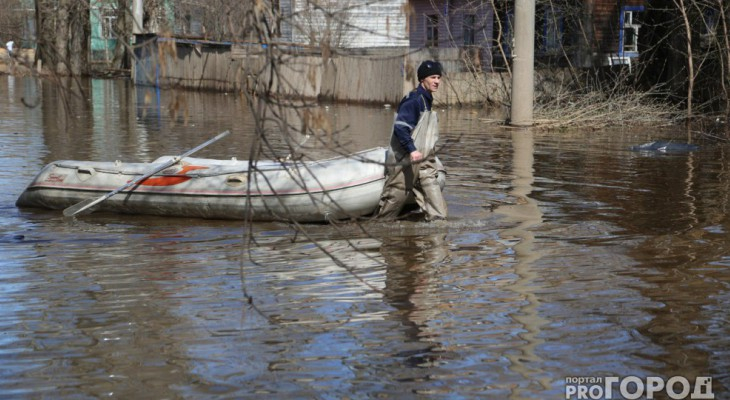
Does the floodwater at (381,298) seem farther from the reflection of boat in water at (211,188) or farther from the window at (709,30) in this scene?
the window at (709,30)

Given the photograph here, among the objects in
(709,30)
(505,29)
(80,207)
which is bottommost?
(80,207)

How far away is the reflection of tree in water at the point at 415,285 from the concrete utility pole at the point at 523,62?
39.2 ft

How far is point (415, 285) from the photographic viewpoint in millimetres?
8094

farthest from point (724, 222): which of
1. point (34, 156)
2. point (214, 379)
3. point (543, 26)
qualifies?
point (543, 26)

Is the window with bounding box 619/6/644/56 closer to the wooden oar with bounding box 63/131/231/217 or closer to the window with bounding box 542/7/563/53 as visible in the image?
the window with bounding box 542/7/563/53

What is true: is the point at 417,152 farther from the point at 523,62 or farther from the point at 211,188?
the point at 523,62

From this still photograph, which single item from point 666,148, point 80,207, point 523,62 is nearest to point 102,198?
point 80,207

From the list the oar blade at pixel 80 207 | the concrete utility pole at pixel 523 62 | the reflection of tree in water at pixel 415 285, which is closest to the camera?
the reflection of tree in water at pixel 415 285

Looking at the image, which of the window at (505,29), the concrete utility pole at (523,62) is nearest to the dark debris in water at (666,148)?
the concrete utility pole at (523,62)

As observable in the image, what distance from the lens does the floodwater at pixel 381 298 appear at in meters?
5.85

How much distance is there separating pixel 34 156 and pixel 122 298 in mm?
9646

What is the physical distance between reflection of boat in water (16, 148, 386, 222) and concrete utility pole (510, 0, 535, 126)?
10.9 metres

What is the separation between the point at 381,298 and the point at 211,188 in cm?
402

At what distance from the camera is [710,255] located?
29.8 feet
